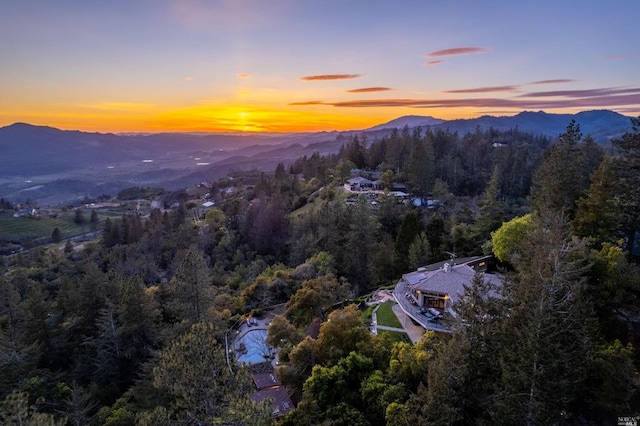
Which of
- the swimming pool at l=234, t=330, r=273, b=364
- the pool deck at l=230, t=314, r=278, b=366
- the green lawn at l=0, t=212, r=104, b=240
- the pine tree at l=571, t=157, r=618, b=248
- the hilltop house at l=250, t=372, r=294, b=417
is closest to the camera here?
the hilltop house at l=250, t=372, r=294, b=417

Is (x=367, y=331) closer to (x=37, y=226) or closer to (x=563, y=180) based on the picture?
(x=563, y=180)

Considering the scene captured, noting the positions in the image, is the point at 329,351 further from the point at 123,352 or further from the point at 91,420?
the point at 123,352

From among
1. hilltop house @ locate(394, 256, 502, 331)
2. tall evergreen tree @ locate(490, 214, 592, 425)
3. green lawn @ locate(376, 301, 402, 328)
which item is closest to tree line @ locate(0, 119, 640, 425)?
tall evergreen tree @ locate(490, 214, 592, 425)

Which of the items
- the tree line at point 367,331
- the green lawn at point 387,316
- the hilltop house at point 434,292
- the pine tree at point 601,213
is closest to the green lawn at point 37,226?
the tree line at point 367,331

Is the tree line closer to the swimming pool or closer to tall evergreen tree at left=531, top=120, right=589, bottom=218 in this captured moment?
tall evergreen tree at left=531, top=120, right=589, bottom=218

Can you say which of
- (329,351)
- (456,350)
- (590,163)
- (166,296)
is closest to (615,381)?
(456,350)

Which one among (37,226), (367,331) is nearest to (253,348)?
(367,331)
